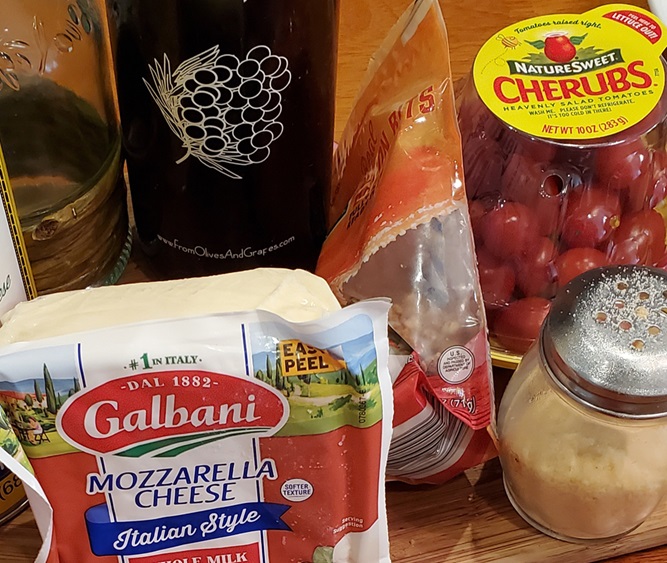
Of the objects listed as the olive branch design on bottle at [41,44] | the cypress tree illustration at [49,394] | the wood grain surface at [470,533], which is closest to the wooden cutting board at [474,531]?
the wood grain surface at [470,533]

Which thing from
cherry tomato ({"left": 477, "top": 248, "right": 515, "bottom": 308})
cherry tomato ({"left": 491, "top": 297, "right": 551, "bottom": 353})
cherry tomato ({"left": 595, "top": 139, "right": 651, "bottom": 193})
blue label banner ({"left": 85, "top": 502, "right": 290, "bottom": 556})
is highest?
cherry tomato ({"left": 595, "top": 139, "right": 651, "bottom": 193})

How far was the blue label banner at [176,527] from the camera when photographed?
0.49 meters

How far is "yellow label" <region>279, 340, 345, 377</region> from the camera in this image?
449 mm

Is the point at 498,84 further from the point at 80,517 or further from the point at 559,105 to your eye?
the point at 80,517

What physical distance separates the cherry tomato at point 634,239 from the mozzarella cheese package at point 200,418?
23 centimetres

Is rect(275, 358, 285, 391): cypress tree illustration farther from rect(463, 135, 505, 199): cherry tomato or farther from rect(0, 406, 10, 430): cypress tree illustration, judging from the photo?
rect(463, 135, 505, 199): cherry tomato

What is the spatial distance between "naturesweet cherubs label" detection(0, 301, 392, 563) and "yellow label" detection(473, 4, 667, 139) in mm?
219

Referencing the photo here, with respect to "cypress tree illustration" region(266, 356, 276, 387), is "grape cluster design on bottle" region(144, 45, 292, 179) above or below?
above

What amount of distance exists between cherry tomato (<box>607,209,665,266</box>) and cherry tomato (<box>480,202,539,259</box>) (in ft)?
0.18

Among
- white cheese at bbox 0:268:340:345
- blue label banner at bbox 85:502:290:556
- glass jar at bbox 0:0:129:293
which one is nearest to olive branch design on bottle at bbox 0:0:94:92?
glass jar at bbox 0:0:129:293

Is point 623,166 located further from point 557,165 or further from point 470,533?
point 470,533

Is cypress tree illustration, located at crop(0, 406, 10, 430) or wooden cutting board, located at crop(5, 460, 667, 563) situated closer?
cypress tree illustration, located at crop(0, 406, 10, 430)

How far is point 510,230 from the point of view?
0.61 m

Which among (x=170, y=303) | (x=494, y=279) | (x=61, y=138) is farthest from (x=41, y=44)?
(x=494, y=279)
